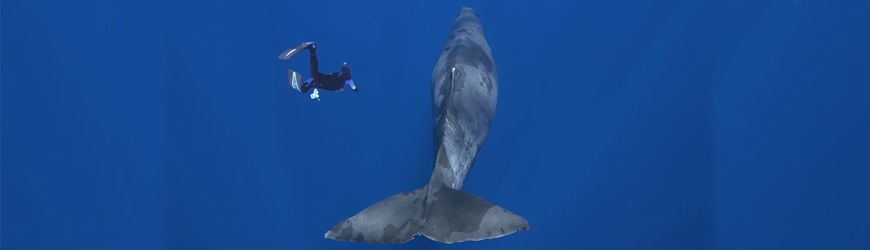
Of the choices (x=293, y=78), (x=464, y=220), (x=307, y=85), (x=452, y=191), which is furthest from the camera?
(x=307, y=85)

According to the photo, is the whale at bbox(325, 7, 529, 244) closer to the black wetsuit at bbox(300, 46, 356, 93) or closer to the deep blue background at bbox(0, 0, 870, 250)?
the black wetsuit at bbox(300, 46, 356, 93)

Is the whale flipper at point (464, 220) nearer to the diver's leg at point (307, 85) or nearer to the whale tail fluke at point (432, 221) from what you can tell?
the whale tail fluke at point (432, 221)

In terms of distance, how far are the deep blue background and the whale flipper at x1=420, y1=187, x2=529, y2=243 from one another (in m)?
2.35

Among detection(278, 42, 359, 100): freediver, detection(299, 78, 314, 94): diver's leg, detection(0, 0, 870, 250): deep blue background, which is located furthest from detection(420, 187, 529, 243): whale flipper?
detection(0, 0, 870, 250): deep blue background

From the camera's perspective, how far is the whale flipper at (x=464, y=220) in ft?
13.7

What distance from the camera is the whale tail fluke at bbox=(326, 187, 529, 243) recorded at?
13.7 ft

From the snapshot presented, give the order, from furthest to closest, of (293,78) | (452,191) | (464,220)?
(293,78) < (452,191) < (464,220)

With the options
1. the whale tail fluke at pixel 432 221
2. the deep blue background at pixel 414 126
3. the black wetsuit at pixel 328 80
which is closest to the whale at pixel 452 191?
the whale tail fluke at pixel 432 221

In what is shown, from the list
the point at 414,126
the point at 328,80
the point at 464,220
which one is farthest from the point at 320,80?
the point at 414,126

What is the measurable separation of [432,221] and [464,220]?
0.22 meters

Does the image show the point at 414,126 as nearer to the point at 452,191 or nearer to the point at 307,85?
the point at 307,85

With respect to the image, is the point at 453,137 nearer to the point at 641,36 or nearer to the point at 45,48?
the point at 641,36

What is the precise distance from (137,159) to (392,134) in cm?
292

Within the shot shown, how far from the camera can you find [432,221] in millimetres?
4312
